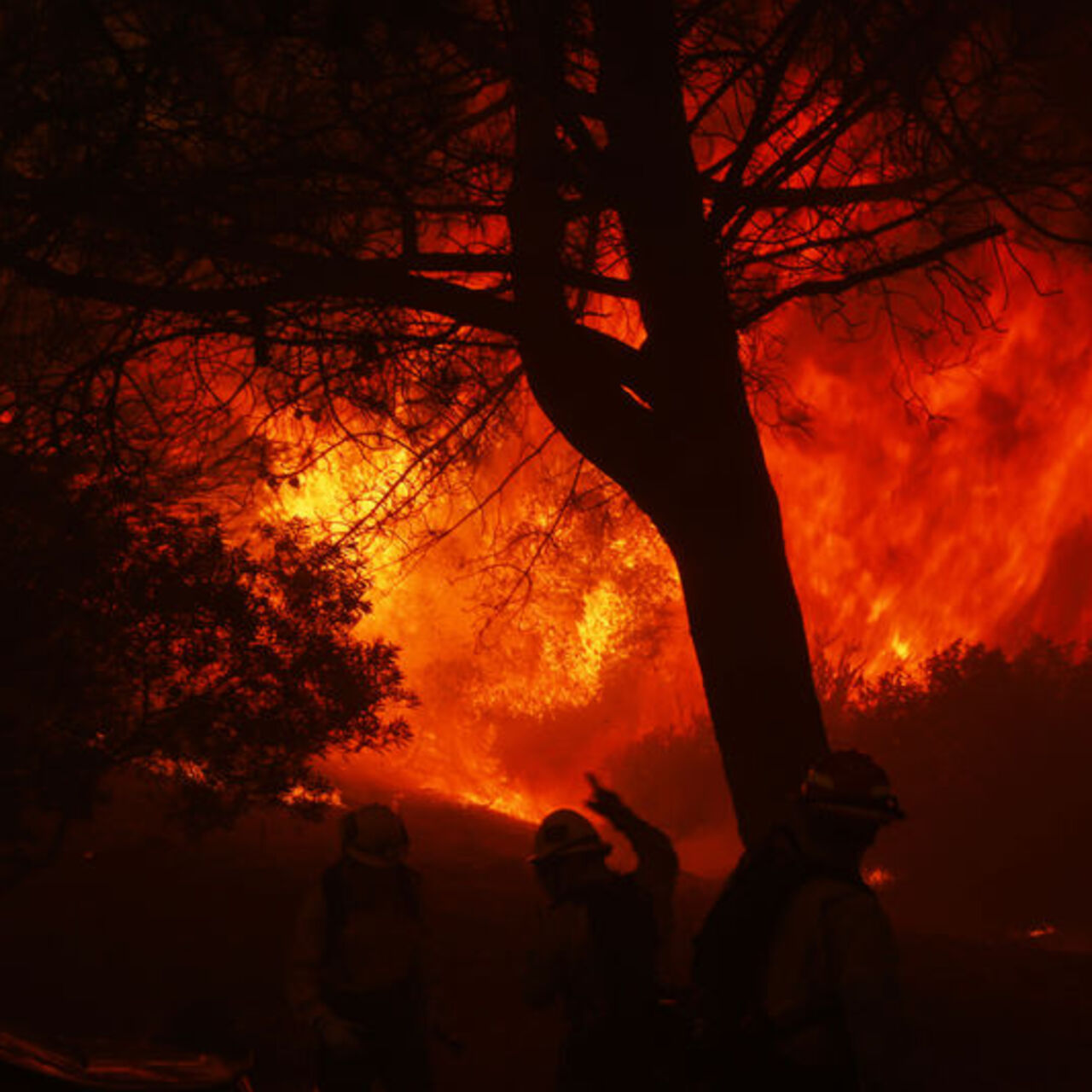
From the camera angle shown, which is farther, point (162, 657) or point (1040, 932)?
point (1040, 932)

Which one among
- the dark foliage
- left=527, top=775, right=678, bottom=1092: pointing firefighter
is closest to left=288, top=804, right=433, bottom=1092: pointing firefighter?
left=527, top=775, right=678, bottom=1092: pointing firefighter

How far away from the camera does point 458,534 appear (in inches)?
1426

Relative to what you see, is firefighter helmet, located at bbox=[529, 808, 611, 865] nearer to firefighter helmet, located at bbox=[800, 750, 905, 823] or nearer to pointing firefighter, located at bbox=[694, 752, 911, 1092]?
pointing firefighter, located at bbox=[694, 752, 911, 1092]

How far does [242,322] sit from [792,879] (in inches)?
187

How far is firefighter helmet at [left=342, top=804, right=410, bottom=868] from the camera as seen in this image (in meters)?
4.42

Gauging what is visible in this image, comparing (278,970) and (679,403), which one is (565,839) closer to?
(679,403)

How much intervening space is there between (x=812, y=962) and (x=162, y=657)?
7.24 metres

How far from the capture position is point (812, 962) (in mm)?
2861

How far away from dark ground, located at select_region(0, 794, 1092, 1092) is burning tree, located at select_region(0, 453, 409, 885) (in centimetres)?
107

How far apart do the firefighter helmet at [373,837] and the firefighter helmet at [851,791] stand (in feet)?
6.27

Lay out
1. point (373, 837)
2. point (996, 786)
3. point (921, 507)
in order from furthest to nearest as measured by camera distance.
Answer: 1. point (921, 507)
2. point (996, 786)
3. point (373, 837)

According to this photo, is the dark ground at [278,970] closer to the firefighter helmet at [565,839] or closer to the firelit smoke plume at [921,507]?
the firefighter helmet at [565,839]

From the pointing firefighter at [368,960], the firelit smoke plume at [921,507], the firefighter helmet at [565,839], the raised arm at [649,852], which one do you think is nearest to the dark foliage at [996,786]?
the firelit smoke plume at [921,507]

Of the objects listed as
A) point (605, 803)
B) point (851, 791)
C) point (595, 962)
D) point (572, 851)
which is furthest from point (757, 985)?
point (605, 803)
